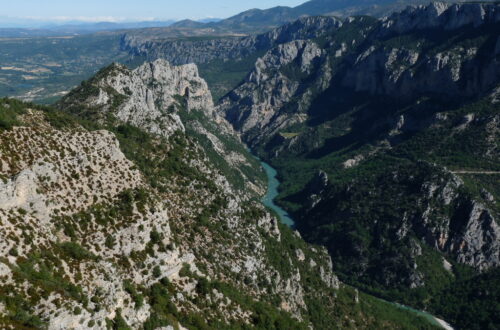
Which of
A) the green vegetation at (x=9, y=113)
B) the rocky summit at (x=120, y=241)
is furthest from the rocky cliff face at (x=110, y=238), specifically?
the green vegetation at (x=9, y=113)

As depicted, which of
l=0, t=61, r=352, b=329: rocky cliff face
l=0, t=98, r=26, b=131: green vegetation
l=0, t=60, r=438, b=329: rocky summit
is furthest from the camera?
l=0, t=98, r=26, b=131: green vegetation

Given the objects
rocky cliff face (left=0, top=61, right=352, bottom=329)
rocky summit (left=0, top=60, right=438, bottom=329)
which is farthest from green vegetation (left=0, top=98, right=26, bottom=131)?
rocky cliff face (left=0, top=61, right=352, bottom=329)

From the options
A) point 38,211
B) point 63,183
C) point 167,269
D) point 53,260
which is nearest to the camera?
point 53,260

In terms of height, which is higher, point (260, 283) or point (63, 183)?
point (63, 183)

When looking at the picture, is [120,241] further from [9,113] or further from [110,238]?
[9,113]

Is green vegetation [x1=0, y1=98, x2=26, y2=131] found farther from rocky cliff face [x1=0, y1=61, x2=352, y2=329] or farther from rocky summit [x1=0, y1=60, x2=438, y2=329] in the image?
rocky cliff face [x1=0, y1=61, x2=352, y2=329]

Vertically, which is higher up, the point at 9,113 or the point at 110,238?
the point at 9,113

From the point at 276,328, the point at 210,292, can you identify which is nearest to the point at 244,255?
the point at 276,328

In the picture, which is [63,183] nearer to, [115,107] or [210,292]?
[210,292]

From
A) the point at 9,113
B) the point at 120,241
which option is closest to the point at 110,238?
the point at 120,241

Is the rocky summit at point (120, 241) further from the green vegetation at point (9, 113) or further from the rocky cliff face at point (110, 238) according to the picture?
the green vegetation at point (9, 113)

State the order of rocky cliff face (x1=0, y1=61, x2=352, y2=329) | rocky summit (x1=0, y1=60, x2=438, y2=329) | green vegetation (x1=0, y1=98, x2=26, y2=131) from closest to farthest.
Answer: rocky cliff face (x1=0, y1=61, x2=352, y2=329) < rocky summit (x1=0, y1=60, x2=438, y2=329) < green vegetation (x1=0, y1=98, x2=26, y2=131)
